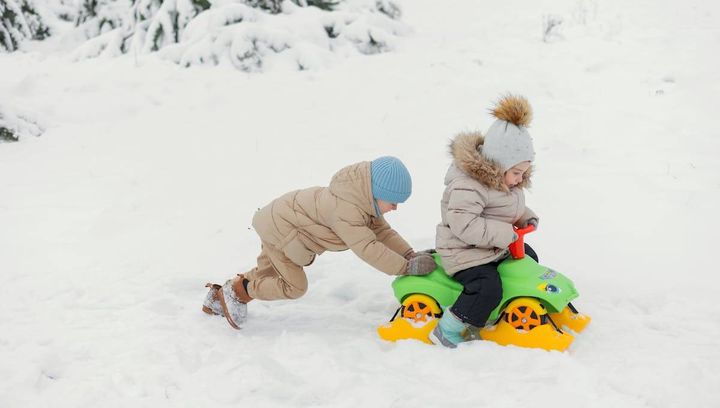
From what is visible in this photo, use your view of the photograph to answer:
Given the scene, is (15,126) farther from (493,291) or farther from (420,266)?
(493,291)

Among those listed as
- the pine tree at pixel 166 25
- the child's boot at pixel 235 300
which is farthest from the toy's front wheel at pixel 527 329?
the pine tree at pixel 166 25

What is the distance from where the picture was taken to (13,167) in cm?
633

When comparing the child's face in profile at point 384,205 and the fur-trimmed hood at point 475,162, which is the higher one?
the fur-trimmed hood at point 475,162

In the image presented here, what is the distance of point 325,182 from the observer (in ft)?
19.5

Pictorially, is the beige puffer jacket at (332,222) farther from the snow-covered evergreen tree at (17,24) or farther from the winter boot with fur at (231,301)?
the snow-covered evergreen tree at (17,24)

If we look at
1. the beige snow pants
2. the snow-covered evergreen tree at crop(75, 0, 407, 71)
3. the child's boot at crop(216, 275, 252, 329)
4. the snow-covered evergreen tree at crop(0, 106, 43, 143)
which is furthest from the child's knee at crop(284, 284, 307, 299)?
the snow-covered evergreen tree at crop(75, 0, 407, 71)

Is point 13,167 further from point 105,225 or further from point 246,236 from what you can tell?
point 246,236

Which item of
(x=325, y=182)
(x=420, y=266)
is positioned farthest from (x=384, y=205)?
(x=325, y=182)

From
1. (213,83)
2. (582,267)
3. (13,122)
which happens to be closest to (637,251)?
(582,267)

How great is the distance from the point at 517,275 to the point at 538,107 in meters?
4.13

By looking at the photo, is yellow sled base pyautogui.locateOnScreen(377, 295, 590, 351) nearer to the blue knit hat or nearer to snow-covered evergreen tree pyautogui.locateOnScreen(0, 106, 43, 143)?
the blue knit hat

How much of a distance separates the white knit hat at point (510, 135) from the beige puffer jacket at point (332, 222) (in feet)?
2.42

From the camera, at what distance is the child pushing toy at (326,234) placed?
3504 millimetres

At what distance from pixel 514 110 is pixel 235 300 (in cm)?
207
